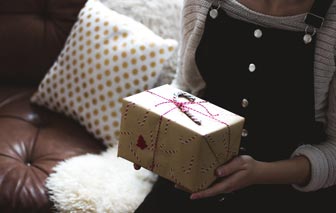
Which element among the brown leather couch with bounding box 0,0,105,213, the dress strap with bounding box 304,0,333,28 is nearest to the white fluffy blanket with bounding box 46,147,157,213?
the brown leather couch with bounding box 0,0,105,213

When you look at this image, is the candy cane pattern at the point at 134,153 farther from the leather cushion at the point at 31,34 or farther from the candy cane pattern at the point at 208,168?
the leather cushion at the point at 31,34

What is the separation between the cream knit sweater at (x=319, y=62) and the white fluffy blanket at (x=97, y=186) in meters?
0.35

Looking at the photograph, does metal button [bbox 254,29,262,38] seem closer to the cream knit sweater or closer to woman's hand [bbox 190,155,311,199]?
the cream knit sweater

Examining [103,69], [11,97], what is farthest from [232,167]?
[11,97]

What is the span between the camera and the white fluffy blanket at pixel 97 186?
1.20m

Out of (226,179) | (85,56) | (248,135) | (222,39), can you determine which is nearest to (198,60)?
(222,39)

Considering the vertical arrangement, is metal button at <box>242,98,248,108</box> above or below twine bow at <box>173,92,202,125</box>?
below

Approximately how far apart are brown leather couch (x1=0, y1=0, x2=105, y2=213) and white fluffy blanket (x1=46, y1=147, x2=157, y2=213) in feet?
0.13

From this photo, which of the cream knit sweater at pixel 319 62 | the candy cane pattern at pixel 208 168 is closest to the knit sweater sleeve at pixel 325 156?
the cream knit sweater at pixel 319 62

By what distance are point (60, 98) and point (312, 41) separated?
801mm

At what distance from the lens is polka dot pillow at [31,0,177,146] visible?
4.73ft

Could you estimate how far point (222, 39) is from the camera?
111 cm

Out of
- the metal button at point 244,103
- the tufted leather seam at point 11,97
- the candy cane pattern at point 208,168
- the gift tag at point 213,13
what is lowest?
the tufted leather seam at point 11,97

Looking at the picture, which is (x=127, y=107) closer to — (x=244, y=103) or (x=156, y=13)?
(x=244, y=103)
